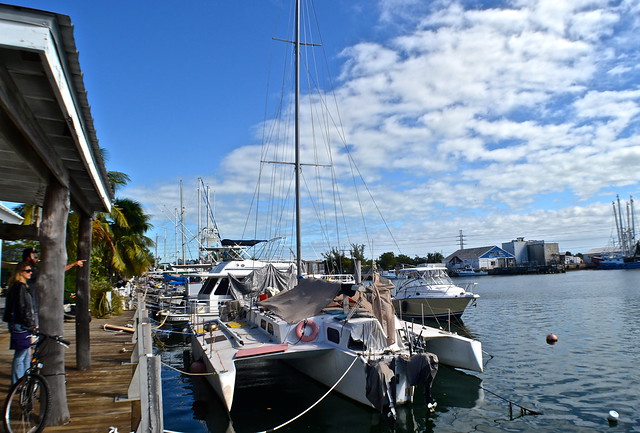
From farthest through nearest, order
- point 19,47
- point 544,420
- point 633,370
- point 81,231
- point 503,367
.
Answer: point 503,367 < point 633,370 < point 544,420 < point 81,231 < point 19,47

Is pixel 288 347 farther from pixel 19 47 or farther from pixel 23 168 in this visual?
pixel 19 47

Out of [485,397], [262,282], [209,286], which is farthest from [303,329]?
[209,286]

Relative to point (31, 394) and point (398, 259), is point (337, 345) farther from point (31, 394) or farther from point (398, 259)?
point (398, 259)

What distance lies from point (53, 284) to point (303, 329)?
8635 millimetres

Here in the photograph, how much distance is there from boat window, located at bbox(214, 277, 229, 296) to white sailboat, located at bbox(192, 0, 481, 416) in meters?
8.47

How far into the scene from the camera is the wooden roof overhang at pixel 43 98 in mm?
3354

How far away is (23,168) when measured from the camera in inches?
255

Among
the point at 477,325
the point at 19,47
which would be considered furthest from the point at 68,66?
the point at 477,325

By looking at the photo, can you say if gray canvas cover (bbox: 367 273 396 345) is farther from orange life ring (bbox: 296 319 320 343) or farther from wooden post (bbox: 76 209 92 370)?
wooden post (bbox: 76 209 92 370)

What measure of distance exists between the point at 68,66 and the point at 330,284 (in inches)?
435

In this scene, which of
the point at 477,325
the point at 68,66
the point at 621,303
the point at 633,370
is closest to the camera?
the point at 68,66

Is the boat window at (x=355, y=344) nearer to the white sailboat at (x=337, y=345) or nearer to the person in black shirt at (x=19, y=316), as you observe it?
the white sailboat at (x=337, y=345)

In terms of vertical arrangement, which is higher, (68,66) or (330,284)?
(68,66)

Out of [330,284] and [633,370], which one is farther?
[633,370]
